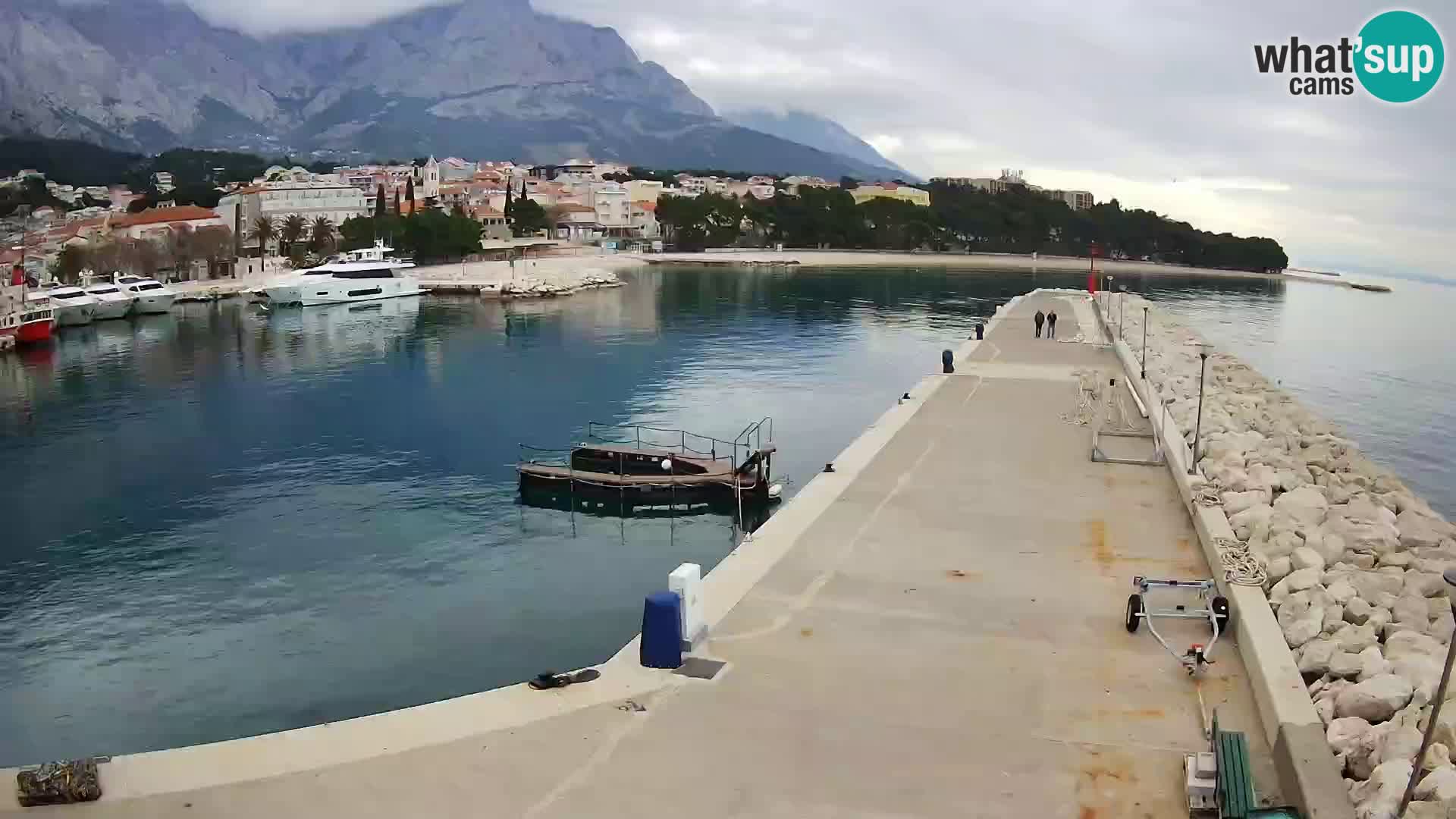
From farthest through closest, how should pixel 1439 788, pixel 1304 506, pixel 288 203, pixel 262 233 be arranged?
pixel 288 203 → pixel 262 233 → pixel 1304 506 → pixel 1439 788

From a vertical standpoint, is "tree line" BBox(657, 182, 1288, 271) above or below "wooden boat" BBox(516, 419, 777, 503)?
above

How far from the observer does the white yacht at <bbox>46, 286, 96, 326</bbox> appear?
55.8 m

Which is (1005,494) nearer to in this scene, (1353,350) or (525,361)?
(525,361)

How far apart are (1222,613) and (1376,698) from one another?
2120 mm

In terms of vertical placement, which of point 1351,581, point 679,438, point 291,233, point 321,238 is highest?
point 291,233

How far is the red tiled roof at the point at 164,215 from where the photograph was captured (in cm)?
8412

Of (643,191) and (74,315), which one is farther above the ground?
(643,191)

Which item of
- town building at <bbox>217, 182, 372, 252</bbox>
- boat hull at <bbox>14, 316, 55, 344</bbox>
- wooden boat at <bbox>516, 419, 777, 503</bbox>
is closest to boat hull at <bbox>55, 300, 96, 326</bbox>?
boat hull at <bbox>14, 316, 55, 344</bbox>

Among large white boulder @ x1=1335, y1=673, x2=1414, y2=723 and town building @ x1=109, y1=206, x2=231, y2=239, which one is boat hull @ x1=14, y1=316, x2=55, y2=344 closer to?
town building @ x1=109, y1=206, x2=231, y2=239

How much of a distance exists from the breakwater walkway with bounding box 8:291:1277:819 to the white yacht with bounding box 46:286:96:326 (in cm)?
5486

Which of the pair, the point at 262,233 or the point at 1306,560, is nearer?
the point at 1306,560

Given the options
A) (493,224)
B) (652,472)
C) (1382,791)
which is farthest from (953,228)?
(1382,791)

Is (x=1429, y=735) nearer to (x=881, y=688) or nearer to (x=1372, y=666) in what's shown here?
(x=1372, y=666)

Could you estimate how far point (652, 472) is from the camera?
2148 centimetres
